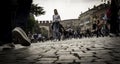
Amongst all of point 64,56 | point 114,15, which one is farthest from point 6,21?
point 114,15

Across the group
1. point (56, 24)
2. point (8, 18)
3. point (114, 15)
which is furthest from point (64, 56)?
point (56, 24)

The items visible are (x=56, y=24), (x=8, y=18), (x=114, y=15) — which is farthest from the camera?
(x=56, y=24)

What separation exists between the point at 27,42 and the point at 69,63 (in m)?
3.14

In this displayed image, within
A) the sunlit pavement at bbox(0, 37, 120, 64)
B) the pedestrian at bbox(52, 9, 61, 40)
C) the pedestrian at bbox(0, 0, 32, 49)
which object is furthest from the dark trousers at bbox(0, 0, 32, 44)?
the pedestrian at bbox(52, 9, 61, 40)

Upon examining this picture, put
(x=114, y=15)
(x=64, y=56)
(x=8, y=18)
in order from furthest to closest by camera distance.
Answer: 1. (x=114, y=15)
2. (x=8, y=18)
3. (x=64, y=56)

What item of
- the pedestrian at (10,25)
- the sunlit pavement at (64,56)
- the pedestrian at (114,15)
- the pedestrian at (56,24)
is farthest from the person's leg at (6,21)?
the pedestrian at (114,15)

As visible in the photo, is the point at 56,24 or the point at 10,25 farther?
the point at 56,24

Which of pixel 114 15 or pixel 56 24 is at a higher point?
pixel 114 15

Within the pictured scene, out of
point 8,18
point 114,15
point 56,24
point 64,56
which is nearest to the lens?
point 64,56

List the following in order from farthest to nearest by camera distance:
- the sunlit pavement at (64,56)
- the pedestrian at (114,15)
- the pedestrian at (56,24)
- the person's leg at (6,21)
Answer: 1. the pedestrian at (56,24)
2. the pedestrian at (114,15)
3. the person's leg at (6,21)
4. the sunlit pavement at (64,56)

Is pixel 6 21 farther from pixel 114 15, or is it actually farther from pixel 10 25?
pixel 114 15

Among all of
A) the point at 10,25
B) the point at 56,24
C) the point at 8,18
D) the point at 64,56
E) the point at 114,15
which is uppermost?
the point at 114,15

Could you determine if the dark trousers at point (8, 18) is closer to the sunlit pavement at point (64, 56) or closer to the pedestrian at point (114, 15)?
the sunlit pavement at point (64, 56)

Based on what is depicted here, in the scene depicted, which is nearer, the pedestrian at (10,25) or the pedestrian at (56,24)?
the pedestrian at (10,25)
